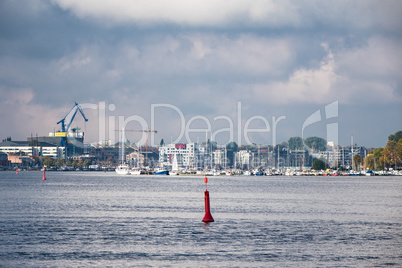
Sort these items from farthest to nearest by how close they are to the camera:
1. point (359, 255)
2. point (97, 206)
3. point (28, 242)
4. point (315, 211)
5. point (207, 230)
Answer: point (97, 206) → point (315, 211) → point (207, 230) → point (28, 242) → point (359, 255)

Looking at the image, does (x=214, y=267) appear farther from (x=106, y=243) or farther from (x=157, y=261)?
(x=106, y=243)

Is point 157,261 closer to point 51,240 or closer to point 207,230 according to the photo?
point 51,240

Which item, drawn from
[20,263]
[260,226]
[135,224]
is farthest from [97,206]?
[20,263]

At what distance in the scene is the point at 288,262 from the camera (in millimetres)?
30422

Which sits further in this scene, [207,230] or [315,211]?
[315,211]

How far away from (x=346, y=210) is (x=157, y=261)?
1441 inches

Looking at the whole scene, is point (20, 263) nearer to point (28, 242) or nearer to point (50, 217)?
point (28, 242)

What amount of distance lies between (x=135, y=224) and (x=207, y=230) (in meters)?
6.61

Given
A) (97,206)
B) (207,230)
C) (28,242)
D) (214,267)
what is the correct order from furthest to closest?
(97,206) → (207,230) → (28,242) → (214,267)

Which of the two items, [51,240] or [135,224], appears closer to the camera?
[51,240]

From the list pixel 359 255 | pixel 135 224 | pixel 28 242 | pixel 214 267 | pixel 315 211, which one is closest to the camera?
pixel 214 267

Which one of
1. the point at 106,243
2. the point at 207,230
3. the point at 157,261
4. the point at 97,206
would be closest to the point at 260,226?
the point at 207,230

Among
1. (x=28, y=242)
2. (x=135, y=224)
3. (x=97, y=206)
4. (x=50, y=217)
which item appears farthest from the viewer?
(x=97, y=206)

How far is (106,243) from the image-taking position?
121 feet
